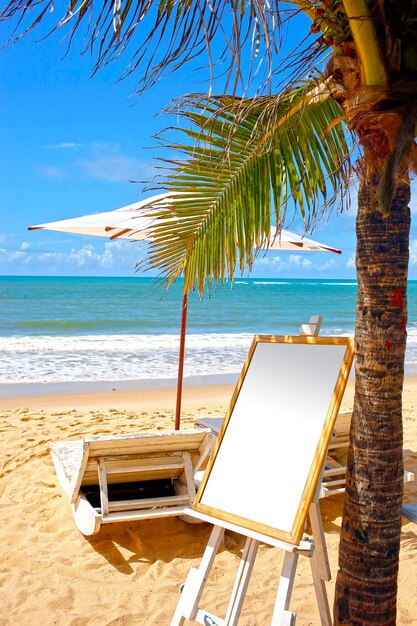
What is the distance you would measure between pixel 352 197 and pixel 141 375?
31.8ft

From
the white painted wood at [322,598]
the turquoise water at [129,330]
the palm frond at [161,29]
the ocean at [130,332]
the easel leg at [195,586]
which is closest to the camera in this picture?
the palm frond at [161,29]

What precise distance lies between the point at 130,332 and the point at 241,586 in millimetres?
21741

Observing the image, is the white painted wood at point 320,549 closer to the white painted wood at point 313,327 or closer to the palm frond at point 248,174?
the white painted wood at point 313,327

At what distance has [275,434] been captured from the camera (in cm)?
263

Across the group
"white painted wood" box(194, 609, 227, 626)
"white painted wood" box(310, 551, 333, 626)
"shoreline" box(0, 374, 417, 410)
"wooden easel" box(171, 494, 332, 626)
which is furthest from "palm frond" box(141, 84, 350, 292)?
"shoreline" box(0, 374, 417, 410)

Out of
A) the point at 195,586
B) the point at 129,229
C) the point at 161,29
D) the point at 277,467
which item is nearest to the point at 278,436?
the point at 277,467

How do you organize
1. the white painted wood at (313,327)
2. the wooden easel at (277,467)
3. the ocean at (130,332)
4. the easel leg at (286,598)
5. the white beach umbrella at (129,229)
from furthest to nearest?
the ocean at (130,332), the white beach umbrella at (129,229), the white painted wood at (313,327), the wooden easel at (277,467), the easel leg at (286,598)

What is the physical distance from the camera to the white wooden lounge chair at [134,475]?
388cm

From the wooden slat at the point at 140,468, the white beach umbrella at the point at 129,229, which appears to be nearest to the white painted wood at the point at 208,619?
the wooden slat at the point at 140,468

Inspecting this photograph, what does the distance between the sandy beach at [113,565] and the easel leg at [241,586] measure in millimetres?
832

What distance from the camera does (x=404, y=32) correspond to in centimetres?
213

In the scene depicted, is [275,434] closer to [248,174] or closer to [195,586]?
[195,586]

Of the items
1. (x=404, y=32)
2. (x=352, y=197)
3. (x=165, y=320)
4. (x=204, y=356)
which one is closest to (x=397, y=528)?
(x=352, y=197)

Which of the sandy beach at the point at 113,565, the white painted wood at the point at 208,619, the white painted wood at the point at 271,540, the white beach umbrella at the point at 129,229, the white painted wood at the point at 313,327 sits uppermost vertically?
the white beach umbrella at the point at 129,229
